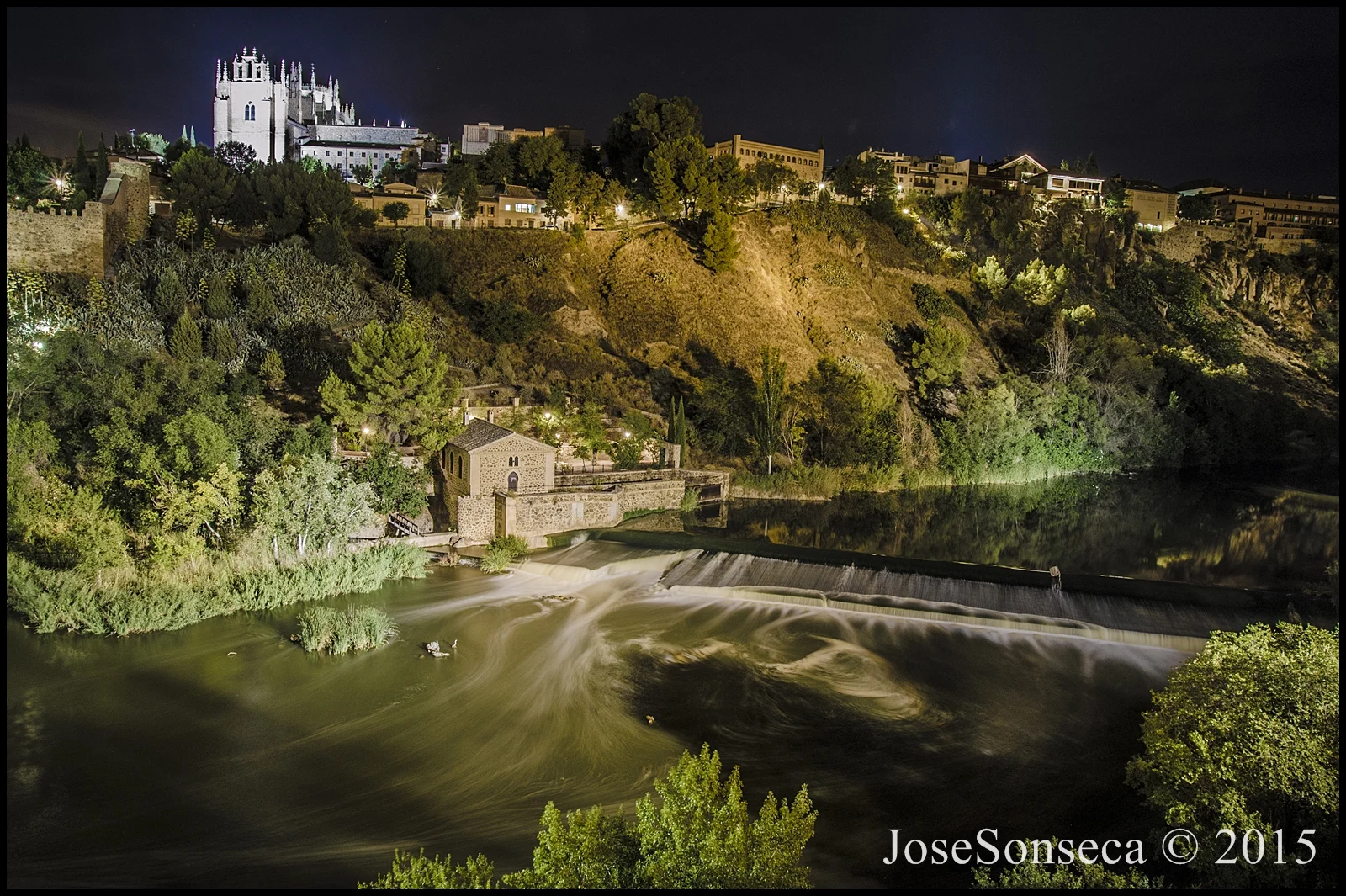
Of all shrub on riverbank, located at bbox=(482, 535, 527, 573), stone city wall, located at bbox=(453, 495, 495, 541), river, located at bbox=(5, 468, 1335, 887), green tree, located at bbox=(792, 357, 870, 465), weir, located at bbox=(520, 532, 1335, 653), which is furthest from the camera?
green tree, located at bbox=(792, 357, 870, 465)

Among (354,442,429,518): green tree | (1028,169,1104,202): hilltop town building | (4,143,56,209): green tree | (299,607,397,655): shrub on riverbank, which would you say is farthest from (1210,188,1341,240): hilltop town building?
(4,143,56,209): green tree

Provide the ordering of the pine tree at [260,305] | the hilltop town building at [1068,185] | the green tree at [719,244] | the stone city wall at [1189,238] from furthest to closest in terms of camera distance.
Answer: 1. the hilltop town building at [1068,185]
2. the stone city wall at [1189,238]
3. the green tree at [719,244]
4. the pine tree at [260,305]

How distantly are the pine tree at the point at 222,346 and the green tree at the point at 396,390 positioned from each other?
5.94 metres

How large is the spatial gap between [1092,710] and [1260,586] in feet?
30.6

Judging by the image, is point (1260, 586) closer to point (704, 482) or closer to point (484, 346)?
point (704, 482)

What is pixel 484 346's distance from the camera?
32.6 m

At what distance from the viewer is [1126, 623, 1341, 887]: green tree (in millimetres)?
7691

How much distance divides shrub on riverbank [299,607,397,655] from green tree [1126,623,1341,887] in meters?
11.7

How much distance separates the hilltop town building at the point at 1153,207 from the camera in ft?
198

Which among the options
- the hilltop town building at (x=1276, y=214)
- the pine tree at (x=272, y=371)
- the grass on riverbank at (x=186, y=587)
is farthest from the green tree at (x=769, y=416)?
the hilltop town building at (x=1276, y=214)

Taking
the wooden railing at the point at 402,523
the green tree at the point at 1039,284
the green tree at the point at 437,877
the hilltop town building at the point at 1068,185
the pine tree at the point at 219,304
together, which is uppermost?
the hilltop town building at the point at 1068,185

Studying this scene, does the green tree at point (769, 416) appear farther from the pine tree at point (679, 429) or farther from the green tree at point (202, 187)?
the green tree at point (202, 187)

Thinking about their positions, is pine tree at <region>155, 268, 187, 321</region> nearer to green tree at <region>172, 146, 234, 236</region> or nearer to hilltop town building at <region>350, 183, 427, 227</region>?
green tree at <region>172, 146, 234, 236</region>

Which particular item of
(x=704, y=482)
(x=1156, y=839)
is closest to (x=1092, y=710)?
(x=1156, y=839)
